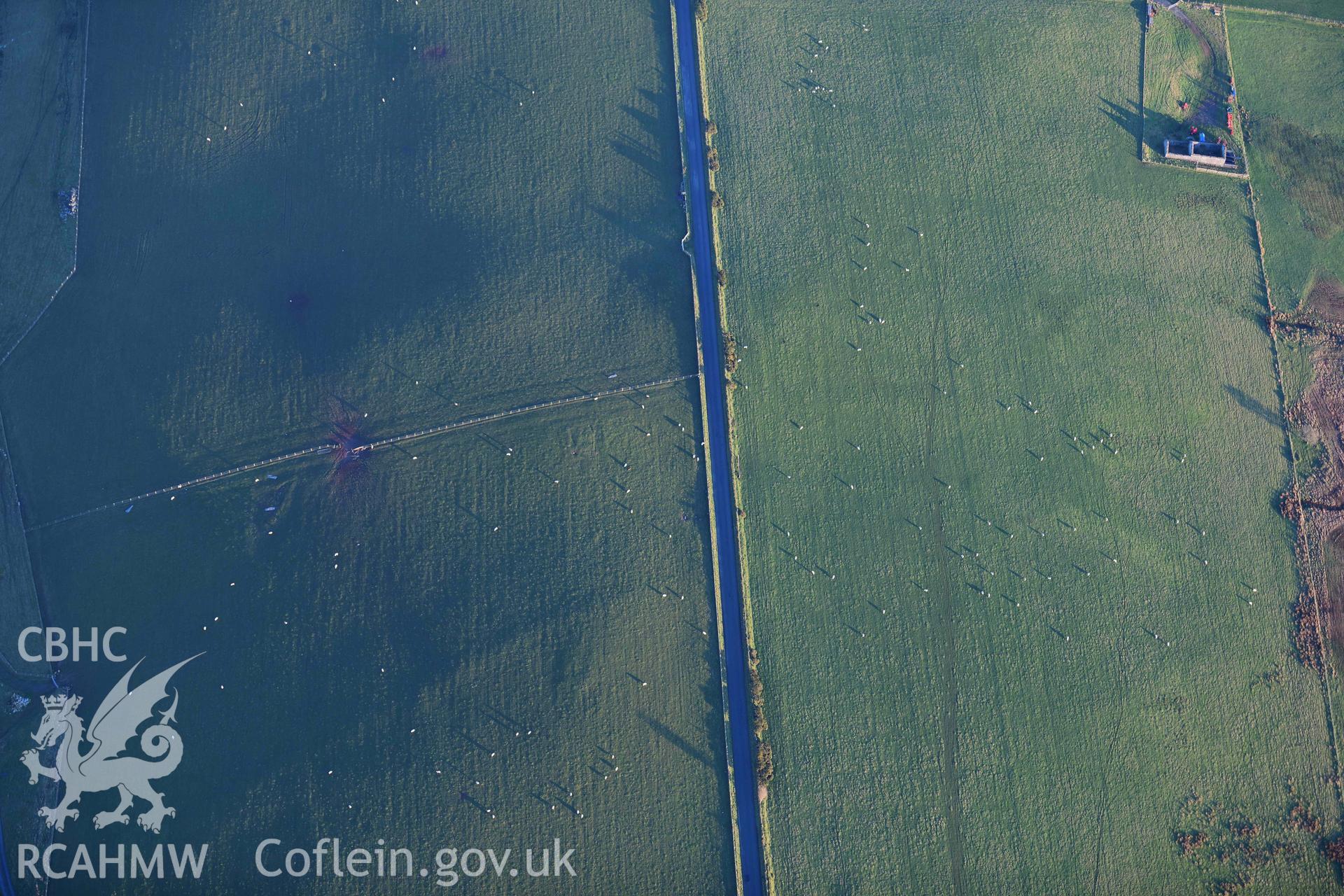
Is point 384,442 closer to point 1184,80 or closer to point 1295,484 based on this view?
point 1295,484

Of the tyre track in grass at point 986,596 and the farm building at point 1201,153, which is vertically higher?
the farm building at point 1201,153

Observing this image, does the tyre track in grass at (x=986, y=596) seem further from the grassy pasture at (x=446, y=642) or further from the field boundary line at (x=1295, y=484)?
the field boundary line at (x=1295, y=484)

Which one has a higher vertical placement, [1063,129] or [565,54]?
[565,54]

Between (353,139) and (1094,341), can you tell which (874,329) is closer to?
(1094,341)

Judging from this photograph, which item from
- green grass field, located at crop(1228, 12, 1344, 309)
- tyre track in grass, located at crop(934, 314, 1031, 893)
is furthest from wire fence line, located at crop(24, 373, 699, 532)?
green grass field, located at crop(1228, 12, 1344, 309)

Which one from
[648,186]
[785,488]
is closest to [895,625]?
A: [785,488]

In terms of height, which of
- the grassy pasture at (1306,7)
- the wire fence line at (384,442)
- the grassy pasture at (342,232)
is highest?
the grassy pasture at (1306,7)

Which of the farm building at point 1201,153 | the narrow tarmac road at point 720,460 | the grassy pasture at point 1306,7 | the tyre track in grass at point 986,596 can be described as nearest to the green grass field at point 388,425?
the narrow tarmac road at point 720,460
